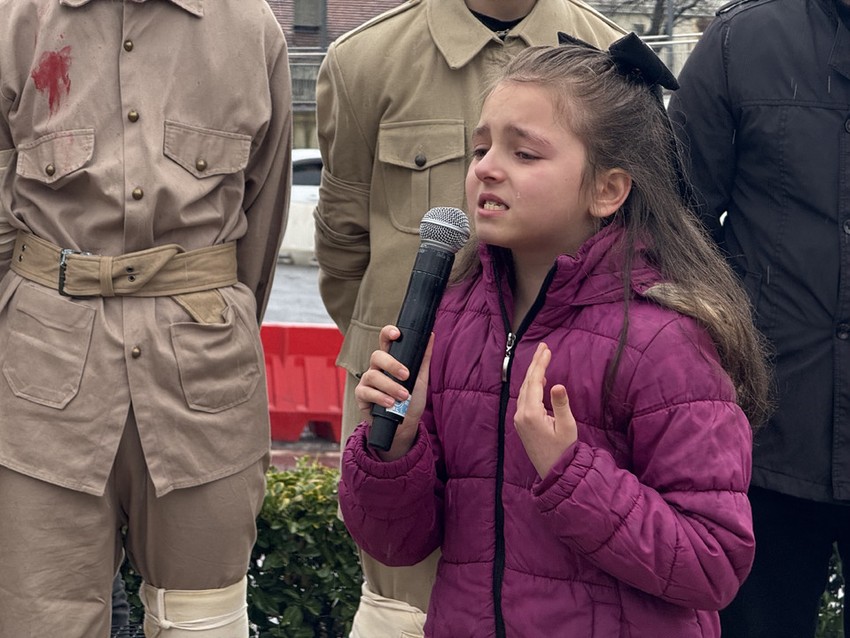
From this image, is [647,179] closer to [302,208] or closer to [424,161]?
[424,161]

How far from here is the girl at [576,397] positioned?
7.67 feet

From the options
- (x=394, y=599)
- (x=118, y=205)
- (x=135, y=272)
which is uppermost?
(x=118, y=205)

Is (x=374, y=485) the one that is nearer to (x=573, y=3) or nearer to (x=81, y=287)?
(x=81, y=287)

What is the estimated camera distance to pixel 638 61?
2637 mm

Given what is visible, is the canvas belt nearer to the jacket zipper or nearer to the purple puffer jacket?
the purple puffer jacket

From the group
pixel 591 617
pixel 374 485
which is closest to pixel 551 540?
pixel 591 617

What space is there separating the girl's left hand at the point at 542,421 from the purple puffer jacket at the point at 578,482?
0.02 meters

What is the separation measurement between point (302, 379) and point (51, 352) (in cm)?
641

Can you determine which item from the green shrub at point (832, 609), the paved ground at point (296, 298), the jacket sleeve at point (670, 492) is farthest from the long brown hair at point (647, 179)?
the paved ground at point (296, 298)

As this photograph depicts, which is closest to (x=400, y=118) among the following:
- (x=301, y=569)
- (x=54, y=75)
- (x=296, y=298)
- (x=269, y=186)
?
(x=269, y=186)

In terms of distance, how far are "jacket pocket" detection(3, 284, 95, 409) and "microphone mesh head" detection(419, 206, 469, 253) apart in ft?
3.60

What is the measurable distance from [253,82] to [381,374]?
4.42 ft

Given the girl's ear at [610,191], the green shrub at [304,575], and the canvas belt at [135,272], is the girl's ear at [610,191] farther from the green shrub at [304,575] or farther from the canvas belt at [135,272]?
the green shrub at [304,575]

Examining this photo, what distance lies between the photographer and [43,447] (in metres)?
3.30
